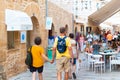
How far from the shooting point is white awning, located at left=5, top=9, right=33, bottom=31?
10.3 m

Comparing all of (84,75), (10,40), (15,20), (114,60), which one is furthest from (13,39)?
(114,60)

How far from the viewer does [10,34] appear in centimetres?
1180

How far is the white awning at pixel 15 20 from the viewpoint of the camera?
10338 mm

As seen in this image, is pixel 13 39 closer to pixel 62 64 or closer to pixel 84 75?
pixel 84 75

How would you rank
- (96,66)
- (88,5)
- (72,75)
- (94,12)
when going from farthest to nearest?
1. (88,5)
2. (94,12)
3. (96,66)
4. (72,75)

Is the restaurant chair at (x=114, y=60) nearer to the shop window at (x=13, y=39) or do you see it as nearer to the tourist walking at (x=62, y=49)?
the shop window at (x=13, y=39)

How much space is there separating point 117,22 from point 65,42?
63.4ft

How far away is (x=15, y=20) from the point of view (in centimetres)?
1064

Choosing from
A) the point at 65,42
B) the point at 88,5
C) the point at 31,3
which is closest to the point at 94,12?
the point at 88,5

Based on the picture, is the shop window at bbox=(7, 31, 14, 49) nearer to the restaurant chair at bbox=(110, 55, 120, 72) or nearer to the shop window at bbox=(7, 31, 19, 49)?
the shop window at bbox=(7, 31, 19, 49)

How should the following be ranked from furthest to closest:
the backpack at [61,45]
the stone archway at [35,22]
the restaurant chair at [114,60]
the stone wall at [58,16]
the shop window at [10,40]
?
the stone wall at [58,16]
the stone archway at [35,22]
the restaurant chair at [114,60]
the shop window at [10,40]
the backpack at [61,45]

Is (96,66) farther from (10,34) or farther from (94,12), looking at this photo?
(94,12)

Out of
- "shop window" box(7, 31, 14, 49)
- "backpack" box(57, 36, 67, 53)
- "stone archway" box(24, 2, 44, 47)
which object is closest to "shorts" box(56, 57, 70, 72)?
"backpack" box(57, 36, 67, 53)

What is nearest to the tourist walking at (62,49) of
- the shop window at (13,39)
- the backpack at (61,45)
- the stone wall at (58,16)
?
the backpack at (61,45)
